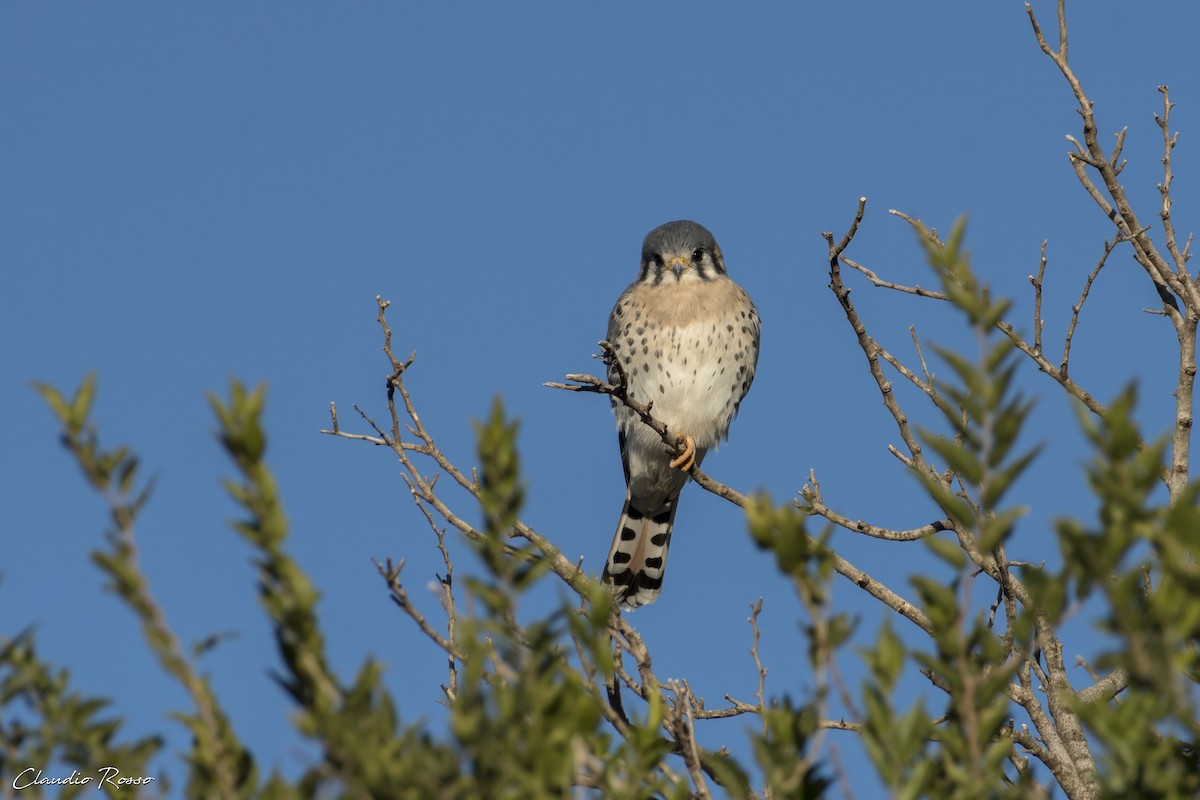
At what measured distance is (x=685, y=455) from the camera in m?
7.34

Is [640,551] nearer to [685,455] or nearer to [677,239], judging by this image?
[685,455]

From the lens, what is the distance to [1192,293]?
4867 millimetres

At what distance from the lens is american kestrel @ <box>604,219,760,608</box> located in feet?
26.0

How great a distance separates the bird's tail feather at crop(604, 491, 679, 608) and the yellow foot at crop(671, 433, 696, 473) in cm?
102

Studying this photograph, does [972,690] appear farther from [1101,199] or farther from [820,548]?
[1101,199]

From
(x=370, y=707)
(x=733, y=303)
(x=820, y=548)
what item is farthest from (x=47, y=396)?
(x=733, y=303)

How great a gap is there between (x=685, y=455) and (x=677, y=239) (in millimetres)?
1517

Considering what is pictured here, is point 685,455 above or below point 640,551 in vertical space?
below

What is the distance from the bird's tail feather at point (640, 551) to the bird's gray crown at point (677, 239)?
150cm
